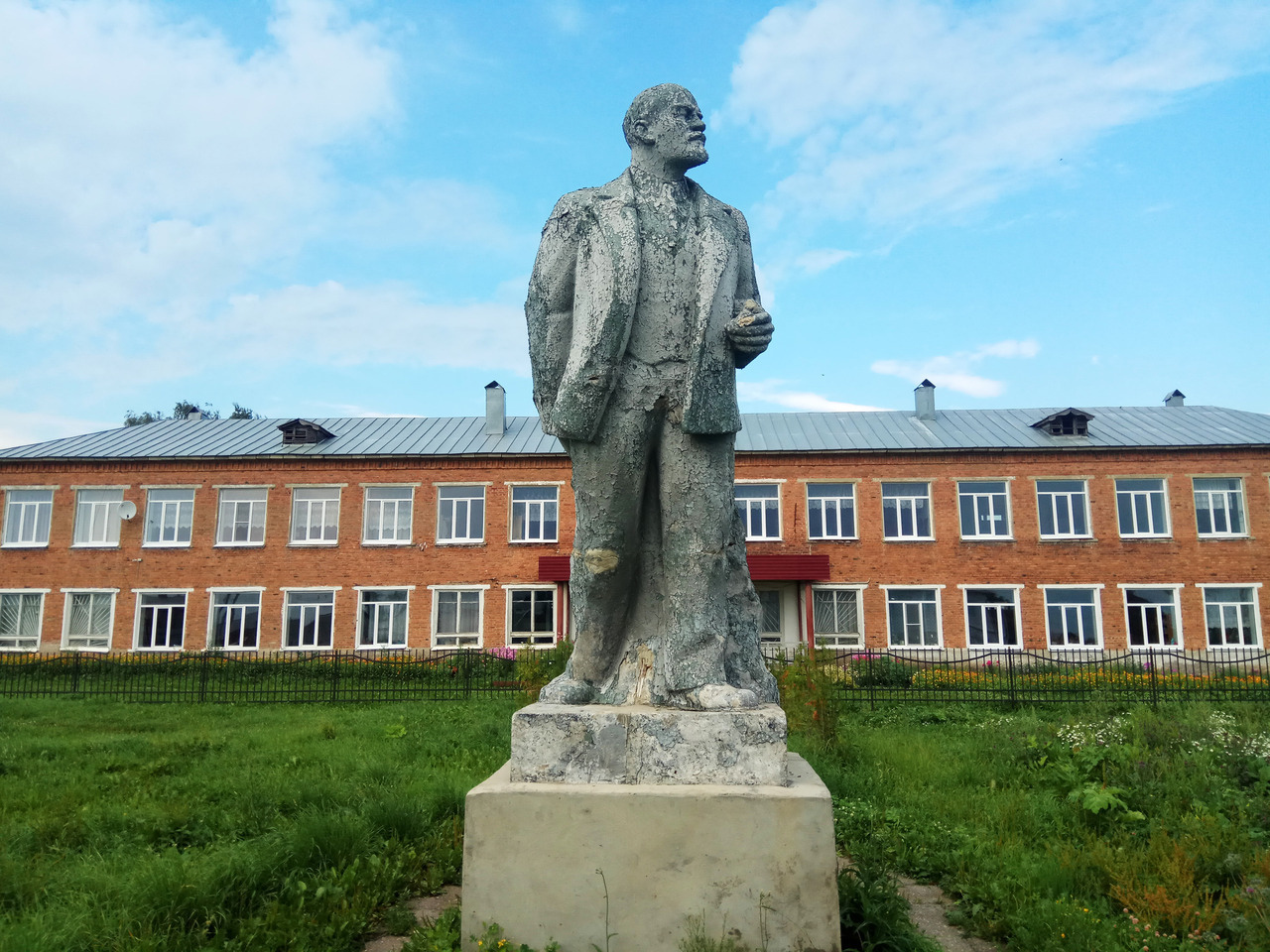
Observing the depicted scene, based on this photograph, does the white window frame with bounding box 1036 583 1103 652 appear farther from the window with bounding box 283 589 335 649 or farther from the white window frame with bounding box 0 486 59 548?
the white window frame with bounding box 0 486 59 548

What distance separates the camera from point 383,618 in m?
25.6

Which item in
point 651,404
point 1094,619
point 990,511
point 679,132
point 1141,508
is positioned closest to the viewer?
point 651,404

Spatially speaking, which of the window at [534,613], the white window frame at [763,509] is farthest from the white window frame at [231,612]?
the white window frame at [763,509]

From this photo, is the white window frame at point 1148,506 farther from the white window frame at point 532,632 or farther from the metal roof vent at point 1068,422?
the white window frame at point 532,632

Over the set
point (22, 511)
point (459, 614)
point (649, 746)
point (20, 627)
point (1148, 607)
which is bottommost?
point (649, 746)

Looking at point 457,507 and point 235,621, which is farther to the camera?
point 457,507

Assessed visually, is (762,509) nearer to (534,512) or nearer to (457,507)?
(534,512)

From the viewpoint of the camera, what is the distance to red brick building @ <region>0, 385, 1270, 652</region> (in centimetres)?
2477

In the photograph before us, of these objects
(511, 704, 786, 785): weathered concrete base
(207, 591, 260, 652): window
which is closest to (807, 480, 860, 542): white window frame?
(207, 591, 260, 652): window

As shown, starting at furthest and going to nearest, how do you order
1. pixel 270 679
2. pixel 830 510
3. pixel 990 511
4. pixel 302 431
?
pixel 302 431 < pixel 830 510 < pixel 990 511 < pixel 270 679

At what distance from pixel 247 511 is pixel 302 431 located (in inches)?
119

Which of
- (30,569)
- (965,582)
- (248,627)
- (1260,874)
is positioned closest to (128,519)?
(30,569)

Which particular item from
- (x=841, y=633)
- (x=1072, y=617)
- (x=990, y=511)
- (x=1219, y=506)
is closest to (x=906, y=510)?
(x=990, y=511)

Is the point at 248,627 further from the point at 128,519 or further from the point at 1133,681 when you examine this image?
the point at 1133,681
